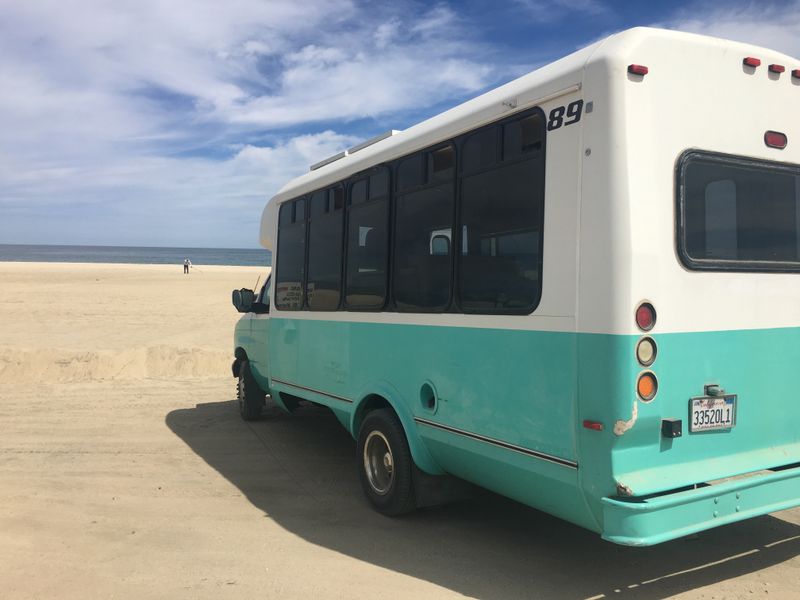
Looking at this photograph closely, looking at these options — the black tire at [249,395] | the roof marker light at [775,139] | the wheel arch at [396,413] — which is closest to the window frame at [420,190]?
the wheel arch at [396,413]

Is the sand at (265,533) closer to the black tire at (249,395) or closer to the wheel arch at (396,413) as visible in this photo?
the black tire at (249,395)

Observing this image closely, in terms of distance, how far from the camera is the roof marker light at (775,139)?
3838mm

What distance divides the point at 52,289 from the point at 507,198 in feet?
85.8

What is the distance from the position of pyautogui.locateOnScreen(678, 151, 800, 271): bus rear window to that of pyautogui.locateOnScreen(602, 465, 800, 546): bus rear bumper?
1.12 m

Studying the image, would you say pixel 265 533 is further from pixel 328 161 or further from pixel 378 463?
pixel 328 161

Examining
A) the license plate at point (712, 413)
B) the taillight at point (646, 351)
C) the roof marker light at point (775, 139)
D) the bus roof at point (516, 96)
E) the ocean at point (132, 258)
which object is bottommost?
the license plate at point (712, 413)

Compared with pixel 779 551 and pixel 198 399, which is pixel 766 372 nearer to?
pixel 779 551

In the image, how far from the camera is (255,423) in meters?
8.35

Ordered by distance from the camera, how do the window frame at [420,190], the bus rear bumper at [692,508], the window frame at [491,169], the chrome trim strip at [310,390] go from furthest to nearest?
the chrome trim strip at [310,390]
the window frame at [420,190]
the window frame at [491,169]
the bus rear bumper at [692,508]

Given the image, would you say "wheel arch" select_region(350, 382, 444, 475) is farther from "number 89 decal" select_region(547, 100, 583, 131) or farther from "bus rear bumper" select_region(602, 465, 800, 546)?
"number 89 decal" select_region(547, 100, 583, 131)

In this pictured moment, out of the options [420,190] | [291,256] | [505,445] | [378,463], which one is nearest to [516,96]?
[420,190]

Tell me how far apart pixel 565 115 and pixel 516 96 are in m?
0.41

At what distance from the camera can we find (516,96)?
3.83 meters

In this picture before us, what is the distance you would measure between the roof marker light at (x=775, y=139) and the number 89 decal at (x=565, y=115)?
3.93ft
